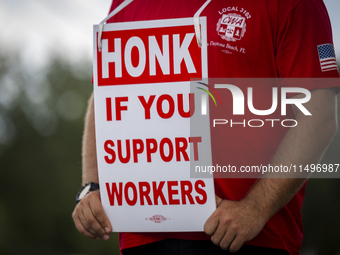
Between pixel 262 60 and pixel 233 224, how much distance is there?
543 mm

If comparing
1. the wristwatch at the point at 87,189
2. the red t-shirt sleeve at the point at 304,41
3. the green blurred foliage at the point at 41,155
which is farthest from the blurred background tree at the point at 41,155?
the red t-shirt sleeve at the point at 304,41

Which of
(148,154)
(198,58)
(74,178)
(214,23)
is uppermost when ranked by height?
(214,23)

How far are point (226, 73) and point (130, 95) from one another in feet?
1.08

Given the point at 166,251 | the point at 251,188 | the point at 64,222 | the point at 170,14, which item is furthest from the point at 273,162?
the point at 64,222

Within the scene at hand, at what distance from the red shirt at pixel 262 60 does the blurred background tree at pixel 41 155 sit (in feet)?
45.8

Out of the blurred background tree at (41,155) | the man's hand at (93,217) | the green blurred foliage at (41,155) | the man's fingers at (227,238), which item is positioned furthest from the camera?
the green blurred foliage at (41,155)

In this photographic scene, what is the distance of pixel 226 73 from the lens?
1230mm

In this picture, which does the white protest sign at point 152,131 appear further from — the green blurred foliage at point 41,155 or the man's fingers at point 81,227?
the green blurred foliage at point 41,155

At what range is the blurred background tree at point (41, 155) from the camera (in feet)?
49.4

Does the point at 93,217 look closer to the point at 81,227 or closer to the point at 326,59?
the point at 81,227

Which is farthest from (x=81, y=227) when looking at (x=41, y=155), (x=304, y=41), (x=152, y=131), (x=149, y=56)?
(x=41, y=155)

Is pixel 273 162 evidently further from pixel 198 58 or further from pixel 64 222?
pixel 64 222

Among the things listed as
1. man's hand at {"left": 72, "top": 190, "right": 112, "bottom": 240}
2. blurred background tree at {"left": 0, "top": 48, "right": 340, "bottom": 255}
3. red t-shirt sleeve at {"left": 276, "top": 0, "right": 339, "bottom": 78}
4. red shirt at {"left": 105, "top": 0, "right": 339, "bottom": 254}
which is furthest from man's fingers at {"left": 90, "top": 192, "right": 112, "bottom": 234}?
blurred background tree at {"left": 0, "top": 48, "right": 340, "bottom": 255}

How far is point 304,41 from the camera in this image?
3.85ft
